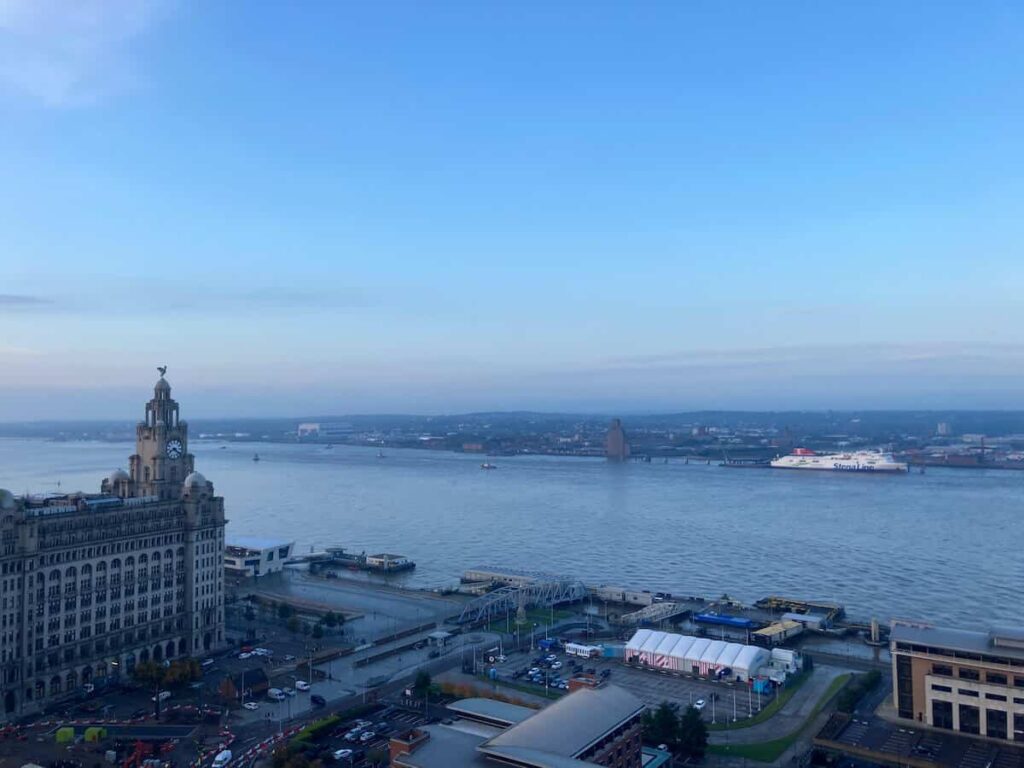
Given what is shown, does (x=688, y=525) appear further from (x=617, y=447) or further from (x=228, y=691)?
(x=617, y=447)

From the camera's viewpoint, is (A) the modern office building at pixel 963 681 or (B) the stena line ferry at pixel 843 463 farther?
(B) the stena line ferry at pixel 843 463

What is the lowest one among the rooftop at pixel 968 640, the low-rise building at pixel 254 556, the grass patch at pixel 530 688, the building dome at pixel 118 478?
the grass patch at pixel 530 688

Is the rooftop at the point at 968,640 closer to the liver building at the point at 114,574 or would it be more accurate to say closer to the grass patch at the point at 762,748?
the grass patch at the point at 762,748

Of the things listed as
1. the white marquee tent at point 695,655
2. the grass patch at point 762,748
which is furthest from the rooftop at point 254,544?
the grass patch at point 762,748

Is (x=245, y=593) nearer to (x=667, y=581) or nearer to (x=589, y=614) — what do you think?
(x=589, y=614)

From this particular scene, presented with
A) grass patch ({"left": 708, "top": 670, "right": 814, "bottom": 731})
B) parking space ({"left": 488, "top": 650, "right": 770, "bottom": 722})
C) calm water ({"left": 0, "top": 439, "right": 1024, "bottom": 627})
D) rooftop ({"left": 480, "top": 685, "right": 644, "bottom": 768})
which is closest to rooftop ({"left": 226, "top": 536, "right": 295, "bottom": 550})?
calm water ({"left": 0, "top": 439, "right": 1024, "bottom": 627})

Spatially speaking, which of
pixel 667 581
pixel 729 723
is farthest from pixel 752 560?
pixel 729 723
